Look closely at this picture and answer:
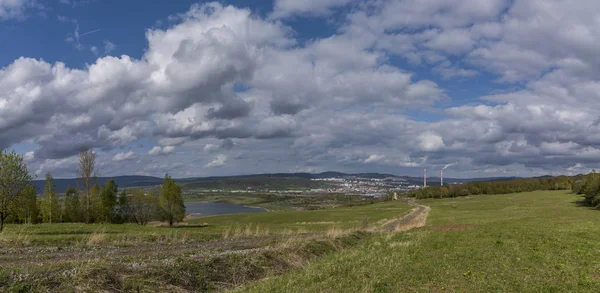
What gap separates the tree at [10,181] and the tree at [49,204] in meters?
38.8

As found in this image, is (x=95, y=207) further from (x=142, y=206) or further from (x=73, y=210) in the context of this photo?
(x=142, y=206)

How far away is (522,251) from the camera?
20531mm

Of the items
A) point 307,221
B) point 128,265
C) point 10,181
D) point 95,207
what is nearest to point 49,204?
point 95,207

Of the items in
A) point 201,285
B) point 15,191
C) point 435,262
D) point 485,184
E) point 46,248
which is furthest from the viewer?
point 485,184

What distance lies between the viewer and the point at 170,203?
2953 inches

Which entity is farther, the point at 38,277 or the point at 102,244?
the point at 102,244

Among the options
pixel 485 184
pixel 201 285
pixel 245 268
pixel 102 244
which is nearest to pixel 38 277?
pixel 201 285

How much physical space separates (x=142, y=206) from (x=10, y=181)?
47075 mm

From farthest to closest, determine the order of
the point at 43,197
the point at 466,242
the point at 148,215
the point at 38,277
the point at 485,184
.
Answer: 1. the point at 485,184
2. the point at 148,215
3. the point at 43,197
4. the point at 466,242
5. the point at 38,277

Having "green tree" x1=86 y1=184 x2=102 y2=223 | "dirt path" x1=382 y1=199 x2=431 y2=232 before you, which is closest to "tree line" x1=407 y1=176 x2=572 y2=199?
"dirt path" x1=382 y1=199 x2=431 y2=232

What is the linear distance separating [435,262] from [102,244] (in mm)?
21679

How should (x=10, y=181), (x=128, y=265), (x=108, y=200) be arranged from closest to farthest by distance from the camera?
(x=128, y=265) < (x=10, y=181) < (x=108, y=200)

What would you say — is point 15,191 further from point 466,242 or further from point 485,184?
point 485,184

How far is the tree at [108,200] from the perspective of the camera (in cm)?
7325
